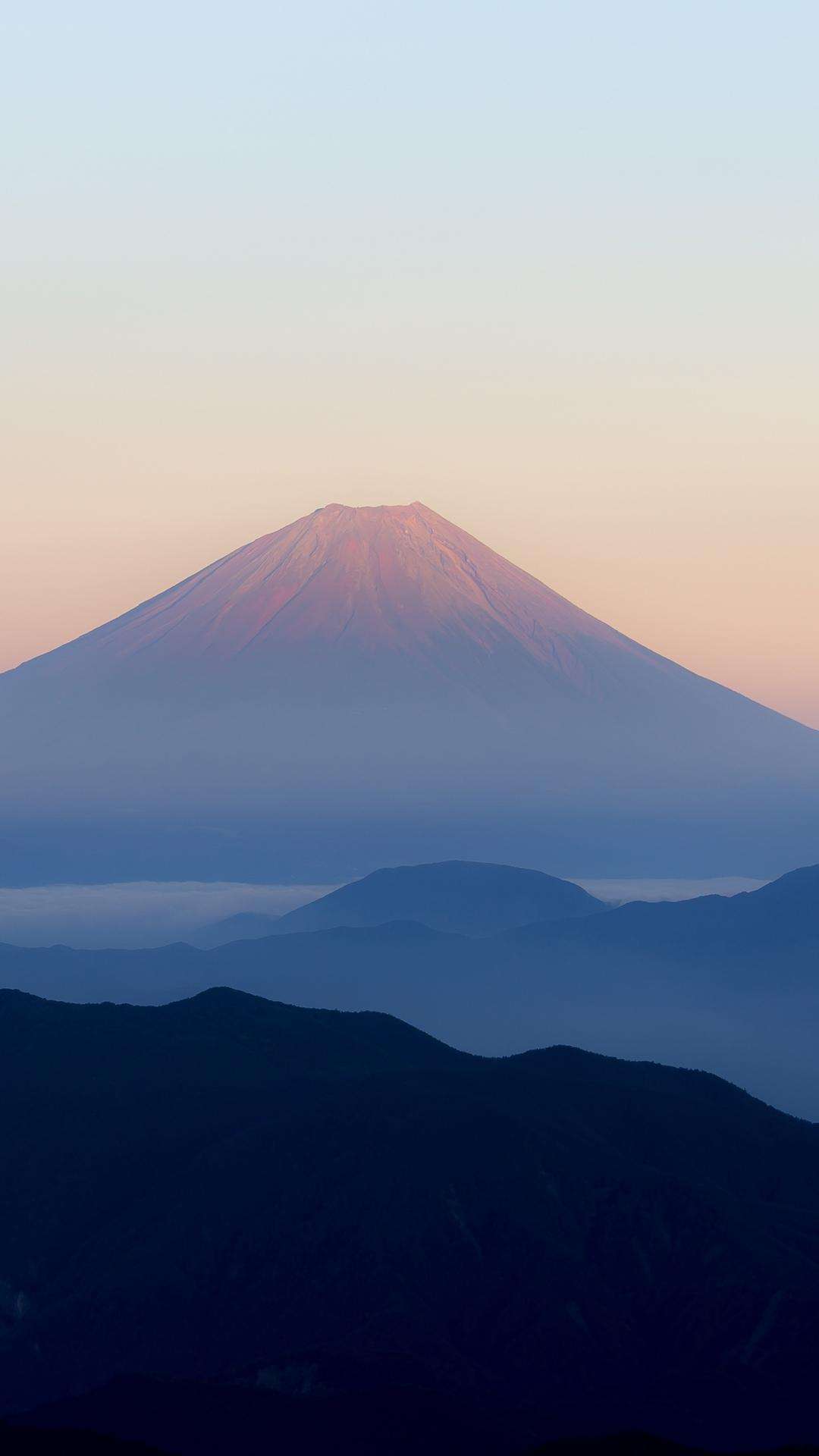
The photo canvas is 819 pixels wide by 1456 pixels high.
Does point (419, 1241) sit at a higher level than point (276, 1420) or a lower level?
higher

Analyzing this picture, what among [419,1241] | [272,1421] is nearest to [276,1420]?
[272,1421]

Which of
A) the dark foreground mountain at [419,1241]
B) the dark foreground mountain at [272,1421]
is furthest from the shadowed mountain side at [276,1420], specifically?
the dark foreground mountain at [419,1241]

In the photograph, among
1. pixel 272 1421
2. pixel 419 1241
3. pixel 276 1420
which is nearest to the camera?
pixel 272 1421

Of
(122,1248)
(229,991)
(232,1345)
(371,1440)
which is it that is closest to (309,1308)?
(232,1345)

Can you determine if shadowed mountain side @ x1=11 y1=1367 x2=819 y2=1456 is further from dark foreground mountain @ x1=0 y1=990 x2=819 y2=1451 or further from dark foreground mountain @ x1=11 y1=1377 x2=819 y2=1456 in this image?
dark foreground mountain @ x1=0 y1=990 x2=819 y2=1451

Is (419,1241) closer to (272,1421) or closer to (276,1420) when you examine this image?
(276,1420)

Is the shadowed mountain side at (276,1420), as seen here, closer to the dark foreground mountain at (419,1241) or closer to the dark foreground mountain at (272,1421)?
the dark foreground mountain at (272,1421)

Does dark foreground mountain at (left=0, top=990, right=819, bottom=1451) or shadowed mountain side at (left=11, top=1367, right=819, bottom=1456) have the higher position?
dark foreground mountain at (left=0, top=990, right=819, bottom=1451)

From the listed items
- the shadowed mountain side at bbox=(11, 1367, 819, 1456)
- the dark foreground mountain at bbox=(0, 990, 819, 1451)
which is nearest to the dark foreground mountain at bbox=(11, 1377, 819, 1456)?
the shadowed mountain side at bbox=(11, 1367, 819, 1456)
